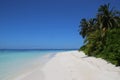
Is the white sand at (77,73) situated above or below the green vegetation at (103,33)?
below

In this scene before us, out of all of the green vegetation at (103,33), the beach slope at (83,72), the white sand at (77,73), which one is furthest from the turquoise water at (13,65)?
the green vegetation at (103,33)

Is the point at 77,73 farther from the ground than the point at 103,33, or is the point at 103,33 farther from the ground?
the point at 103,33

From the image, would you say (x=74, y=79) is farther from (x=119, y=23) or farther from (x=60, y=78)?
(x=119, y=23)

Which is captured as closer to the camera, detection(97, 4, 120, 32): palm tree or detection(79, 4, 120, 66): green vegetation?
detection(79, 4, 120, 66): green vegetation

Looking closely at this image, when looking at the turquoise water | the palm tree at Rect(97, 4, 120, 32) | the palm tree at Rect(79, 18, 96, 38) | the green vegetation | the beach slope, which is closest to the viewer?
the beach slope

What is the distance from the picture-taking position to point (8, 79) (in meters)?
9.39

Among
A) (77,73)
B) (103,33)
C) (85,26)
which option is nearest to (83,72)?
(77,73)

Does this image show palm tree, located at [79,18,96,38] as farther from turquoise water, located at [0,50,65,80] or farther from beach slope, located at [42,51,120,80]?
beach slope, located at [42,51,120,80]

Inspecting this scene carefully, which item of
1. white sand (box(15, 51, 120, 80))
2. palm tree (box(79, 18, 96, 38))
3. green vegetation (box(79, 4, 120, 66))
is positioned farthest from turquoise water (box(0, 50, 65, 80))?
palm tree (box(79, 18, 96, 38))

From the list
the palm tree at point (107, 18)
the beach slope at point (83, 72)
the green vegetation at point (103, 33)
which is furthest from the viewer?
the palm tree at point (107, 18)

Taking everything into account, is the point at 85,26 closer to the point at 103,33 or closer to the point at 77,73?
the point at 103,33

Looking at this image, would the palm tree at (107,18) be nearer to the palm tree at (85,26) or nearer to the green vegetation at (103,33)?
the green vegetation at (103,33)

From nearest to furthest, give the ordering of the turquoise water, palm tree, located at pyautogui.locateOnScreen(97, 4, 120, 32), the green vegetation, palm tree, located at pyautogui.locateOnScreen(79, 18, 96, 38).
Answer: the turquoise water, the green vegetation, palm tree, located at pyautogui.locateOnScreen(97, 4, 120, 32), palm tree, located at pyautogui.locateOnScreen(79, 18, 96, 38)

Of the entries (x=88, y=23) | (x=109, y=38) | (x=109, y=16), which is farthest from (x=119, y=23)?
(x=88, y=23)
